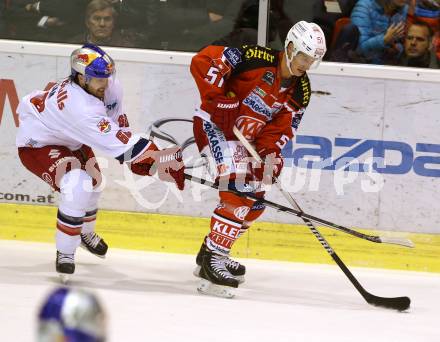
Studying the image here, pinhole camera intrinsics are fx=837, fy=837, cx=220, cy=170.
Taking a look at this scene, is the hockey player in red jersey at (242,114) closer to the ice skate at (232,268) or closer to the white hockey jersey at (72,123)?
the ice skate at (232,268)

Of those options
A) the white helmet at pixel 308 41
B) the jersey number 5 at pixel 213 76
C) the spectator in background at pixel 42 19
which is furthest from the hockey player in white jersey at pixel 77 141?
the spectator in background at pixel 42 19

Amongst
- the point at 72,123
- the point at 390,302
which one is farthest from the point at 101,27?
the point at 390,302

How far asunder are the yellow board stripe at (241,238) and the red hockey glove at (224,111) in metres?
0.92

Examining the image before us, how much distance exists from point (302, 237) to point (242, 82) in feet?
3.30

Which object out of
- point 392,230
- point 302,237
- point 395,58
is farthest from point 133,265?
point 395,58

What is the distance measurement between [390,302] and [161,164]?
1090mm

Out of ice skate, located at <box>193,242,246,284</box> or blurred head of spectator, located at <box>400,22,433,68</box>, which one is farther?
blurred head of spectator, located at <box>400,22,433,68</box>

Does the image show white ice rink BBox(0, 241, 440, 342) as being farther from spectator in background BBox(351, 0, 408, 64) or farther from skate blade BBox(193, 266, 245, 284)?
spectator in background BBox(351, 0, 408, 64)

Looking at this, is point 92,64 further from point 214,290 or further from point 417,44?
point 417,44

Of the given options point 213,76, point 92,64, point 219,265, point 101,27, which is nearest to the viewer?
point 92,64

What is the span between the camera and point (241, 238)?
4250 mm

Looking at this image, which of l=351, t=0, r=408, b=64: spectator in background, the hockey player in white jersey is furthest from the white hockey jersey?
l=351, t=0, r=408, b=64: spectator in background

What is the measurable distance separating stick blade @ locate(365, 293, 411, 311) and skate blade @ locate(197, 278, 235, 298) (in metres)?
0.57

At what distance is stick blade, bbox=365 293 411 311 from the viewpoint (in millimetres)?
3379
